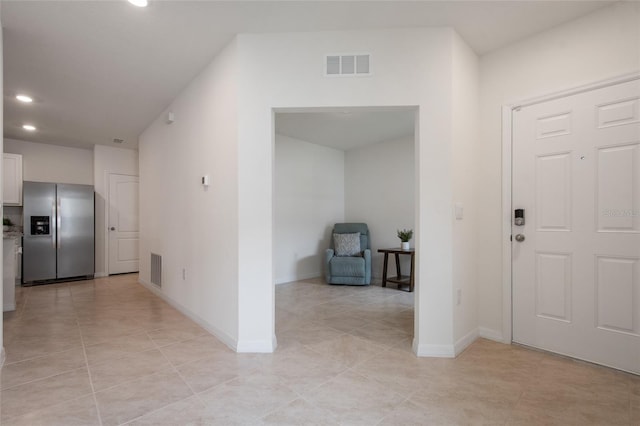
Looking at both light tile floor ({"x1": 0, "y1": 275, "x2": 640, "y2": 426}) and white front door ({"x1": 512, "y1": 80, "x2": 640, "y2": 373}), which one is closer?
light tile floor ({"x1": 0, "y1": 275, "x2": 640, "y2": 426})

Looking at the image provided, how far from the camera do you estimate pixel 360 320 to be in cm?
335

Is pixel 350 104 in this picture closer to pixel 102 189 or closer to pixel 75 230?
pixel 75 230

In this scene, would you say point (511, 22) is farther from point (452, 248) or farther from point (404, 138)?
point (404, 138)

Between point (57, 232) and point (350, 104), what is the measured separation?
5.76 m

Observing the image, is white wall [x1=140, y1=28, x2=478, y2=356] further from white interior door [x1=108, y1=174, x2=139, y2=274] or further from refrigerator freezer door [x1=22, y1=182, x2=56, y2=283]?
white interior door [x1=108, y1=174, x2=139, y2=274]

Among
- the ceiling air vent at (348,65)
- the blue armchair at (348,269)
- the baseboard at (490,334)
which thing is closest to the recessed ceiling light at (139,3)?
the ceiling air vent at (348,65)

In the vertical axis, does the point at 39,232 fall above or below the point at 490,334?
above

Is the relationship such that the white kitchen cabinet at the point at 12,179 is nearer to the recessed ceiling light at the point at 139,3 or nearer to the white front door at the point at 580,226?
the recessed ceiling light at the point at 139,3

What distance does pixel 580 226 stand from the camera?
236 cm

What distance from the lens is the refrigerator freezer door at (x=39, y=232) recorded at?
5102mm

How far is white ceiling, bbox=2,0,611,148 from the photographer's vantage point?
7.23ft

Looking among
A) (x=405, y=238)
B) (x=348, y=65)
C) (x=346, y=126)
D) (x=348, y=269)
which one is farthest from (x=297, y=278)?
(x=348, y=65)

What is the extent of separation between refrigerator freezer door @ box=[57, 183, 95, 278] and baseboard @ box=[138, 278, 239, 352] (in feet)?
6.21

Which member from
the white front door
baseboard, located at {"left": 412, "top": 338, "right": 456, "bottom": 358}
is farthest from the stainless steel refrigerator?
the white front door
